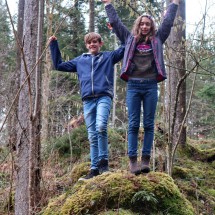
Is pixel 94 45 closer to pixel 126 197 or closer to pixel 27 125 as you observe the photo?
pixel 27 125

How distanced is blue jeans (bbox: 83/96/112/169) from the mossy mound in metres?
0.51

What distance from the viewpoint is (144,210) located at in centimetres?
350

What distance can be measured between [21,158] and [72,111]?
37.0 ft

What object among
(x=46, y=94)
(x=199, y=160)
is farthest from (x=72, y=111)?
(x=199, y=160)

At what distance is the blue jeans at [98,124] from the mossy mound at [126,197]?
51 centimetres

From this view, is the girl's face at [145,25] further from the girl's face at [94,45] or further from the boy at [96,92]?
the girl's face at [94,45]

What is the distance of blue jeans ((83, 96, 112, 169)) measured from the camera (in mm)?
4164

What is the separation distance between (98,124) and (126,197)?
100 centimetres

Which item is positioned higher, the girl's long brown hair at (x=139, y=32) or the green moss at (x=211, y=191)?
the girl's long brown hair at (x=139, y=32)

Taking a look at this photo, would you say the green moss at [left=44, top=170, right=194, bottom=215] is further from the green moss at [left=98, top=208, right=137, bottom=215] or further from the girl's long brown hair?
the girl's long brown hair

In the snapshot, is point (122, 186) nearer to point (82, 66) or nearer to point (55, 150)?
point (82, 66)

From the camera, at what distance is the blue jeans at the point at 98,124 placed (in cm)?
416

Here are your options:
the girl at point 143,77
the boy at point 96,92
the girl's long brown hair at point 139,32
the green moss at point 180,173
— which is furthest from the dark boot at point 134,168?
the green moss at point 180,173

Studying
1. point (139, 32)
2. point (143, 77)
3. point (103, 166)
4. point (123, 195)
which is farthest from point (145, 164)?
point (139, 32)
